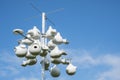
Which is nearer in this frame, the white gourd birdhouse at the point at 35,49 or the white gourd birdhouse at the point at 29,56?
the white gourd birdhouse at the point at 35,49

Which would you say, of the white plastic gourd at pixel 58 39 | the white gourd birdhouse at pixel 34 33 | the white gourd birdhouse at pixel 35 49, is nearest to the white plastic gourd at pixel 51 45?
the white plastic gourd at pixel 58 39

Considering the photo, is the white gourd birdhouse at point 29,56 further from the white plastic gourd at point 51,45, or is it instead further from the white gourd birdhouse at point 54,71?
the white gourd birdhouse at point 54,71

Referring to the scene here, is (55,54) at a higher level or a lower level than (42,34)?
lower

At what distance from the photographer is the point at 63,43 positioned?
434 inches

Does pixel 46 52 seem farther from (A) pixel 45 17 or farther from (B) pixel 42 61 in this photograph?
(A) pixel 45 17

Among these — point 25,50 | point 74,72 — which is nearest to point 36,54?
point 25,50

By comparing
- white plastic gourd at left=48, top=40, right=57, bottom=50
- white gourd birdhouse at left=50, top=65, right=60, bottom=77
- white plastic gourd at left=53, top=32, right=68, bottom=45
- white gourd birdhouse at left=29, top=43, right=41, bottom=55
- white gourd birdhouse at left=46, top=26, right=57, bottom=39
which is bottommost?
white gourd birdhouse at left=50, top=65, right=60, bottom=77

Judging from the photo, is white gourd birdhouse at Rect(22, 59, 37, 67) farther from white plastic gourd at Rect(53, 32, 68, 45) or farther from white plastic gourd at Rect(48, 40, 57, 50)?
white plastic gourd at Rect(53, 32, 68, 45)

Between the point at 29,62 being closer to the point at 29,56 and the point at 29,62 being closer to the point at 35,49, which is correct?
the point at 29,56

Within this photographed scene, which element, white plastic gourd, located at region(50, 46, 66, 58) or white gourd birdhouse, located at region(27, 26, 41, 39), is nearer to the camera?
white plastic gourd, located at region(50, 46, 66, 58)

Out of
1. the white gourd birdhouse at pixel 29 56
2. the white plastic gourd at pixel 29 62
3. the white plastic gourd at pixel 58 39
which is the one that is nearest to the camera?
the white gourd birdhouse at pixel 29 56

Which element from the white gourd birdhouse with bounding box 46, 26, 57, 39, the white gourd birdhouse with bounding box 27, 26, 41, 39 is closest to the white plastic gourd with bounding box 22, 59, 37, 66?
the white gourd birdhouse with bounding box 27, 26, 41, 39

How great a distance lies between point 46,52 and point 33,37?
58 centimetres

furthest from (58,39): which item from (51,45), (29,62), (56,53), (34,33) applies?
(29,62)
